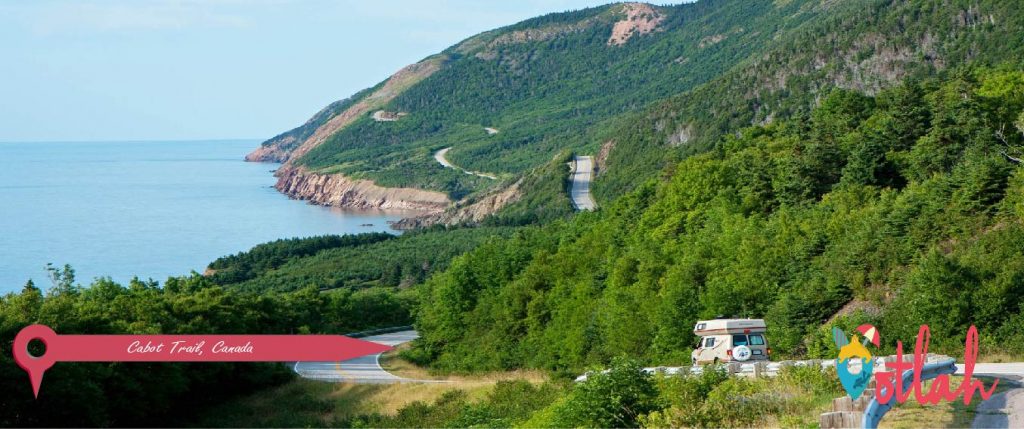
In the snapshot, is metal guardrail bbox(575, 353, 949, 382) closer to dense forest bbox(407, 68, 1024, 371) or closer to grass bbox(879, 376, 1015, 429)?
grass bbox(879, 376, 1015, 429)

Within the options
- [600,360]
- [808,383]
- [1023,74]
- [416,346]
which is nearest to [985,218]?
[600,360]

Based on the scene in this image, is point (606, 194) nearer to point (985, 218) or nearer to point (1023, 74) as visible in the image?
point (1023, 74)

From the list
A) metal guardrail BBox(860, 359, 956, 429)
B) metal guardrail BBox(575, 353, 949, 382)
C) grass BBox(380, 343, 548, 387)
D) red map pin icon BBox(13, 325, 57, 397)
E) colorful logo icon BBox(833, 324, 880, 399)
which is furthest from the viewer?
grass BBox(380, 343, 548, 387)

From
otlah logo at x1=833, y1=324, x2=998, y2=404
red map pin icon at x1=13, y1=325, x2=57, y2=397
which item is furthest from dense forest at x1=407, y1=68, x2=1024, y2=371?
red map pin icon at x1=13, y1=325, x2=57, y2=397

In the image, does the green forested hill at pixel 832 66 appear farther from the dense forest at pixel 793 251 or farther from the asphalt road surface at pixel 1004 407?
the asphalt road surface at pixel 1004 407

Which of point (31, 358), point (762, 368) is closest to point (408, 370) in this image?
point (31, 358)

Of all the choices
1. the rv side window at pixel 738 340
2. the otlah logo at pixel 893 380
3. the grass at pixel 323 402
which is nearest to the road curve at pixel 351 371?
the grass at pixel 323 402
